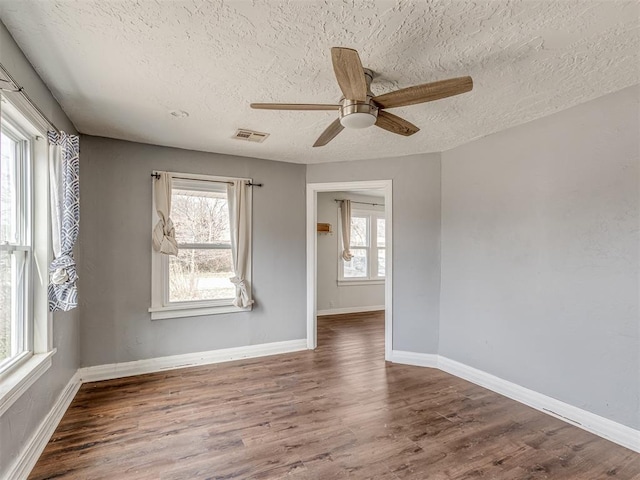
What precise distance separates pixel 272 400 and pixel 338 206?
4.62 metres

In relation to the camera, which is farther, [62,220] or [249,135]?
[249,135]

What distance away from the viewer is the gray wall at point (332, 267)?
6.77 metres

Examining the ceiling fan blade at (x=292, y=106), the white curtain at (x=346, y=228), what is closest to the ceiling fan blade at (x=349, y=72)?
the ceiling fan blade at (x=292, y=106)

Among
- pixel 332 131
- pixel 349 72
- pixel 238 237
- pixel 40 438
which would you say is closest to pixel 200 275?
pixel 238 237

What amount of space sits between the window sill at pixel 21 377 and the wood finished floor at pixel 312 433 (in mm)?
545

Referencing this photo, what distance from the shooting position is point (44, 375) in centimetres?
229

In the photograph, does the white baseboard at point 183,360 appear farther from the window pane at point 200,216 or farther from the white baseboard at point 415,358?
the window pane at point 200,216

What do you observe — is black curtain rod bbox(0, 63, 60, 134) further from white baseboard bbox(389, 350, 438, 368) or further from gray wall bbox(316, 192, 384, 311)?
gray wall bbox(316, 192, 384, 311)

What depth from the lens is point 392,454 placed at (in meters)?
2.18

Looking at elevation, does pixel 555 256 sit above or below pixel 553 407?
above

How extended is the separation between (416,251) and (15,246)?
11.5ft

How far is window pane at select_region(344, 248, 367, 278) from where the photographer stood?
23.2ft

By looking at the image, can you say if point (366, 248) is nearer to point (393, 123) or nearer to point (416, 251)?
point (416, 251)

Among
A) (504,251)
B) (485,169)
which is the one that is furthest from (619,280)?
(485,169)
